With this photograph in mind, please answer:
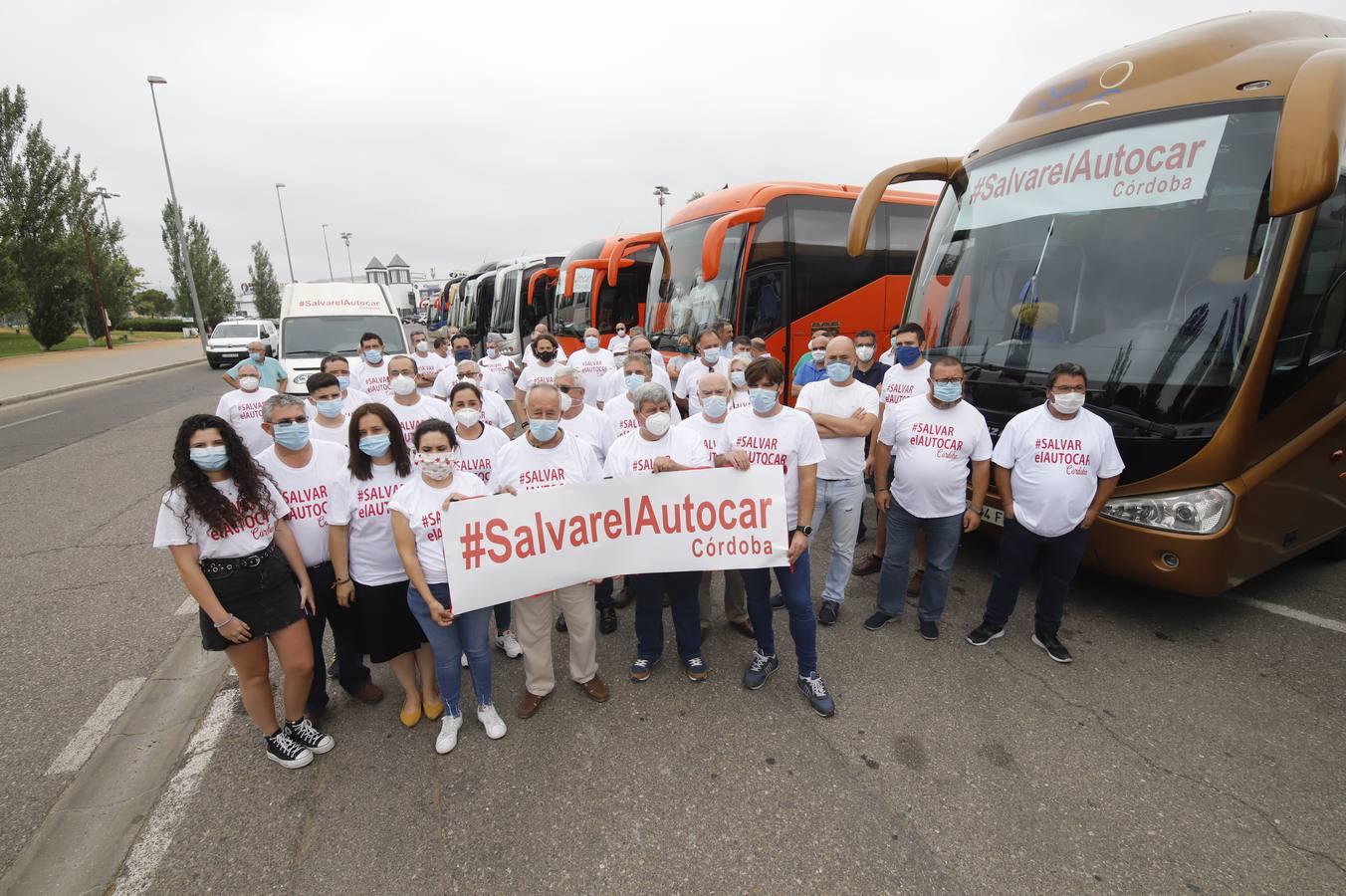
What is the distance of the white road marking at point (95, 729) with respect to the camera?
3072mm

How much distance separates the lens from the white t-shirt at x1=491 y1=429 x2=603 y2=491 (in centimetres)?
338

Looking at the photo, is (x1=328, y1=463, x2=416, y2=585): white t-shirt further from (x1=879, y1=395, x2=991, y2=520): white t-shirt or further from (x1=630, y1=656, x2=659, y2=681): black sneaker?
(x1=879, y1=395, x2=991, y2=520): white t-shirt

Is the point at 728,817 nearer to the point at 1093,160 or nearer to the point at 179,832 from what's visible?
the point at 179,832

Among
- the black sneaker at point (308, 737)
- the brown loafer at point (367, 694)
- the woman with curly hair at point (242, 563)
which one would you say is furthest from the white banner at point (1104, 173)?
the black sneaker at point (308, 737)

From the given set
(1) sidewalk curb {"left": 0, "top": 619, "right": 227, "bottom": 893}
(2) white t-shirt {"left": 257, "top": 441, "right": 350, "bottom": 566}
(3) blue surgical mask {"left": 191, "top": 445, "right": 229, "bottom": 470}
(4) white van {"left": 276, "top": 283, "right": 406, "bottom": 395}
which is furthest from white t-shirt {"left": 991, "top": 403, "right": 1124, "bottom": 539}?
(4) white van {"left": 276, "top": 283, "right": 406, "bottom": 395}

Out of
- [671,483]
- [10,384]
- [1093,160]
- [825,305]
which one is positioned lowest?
[10,384]

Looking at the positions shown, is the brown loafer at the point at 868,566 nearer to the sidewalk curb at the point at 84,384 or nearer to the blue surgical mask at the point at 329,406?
the blue surgical mask at the point at 329,406

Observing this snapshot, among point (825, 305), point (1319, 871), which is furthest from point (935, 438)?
point (825, 305)

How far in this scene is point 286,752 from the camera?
3.06m

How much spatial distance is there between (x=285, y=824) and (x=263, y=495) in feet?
4.74

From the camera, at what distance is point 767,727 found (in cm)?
327

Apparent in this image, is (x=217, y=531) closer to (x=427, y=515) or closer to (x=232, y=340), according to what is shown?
(x=427, y=515)

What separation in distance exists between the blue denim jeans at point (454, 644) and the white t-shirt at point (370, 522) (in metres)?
0.18

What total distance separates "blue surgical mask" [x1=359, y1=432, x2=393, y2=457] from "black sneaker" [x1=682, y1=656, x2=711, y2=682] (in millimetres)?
2101
